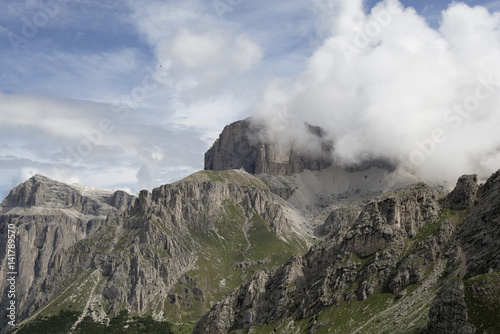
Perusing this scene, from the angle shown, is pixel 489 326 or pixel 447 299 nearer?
pixel 489 326

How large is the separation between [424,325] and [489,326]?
121 ft

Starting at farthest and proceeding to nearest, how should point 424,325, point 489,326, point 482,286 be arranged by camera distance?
1. point 424,325
2. point 482,286
3. point 489,326

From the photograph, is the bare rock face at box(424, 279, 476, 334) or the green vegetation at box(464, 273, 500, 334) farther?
the bare rock face at box(424, 279, 476, 334)

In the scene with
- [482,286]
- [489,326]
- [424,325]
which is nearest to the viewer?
[489,326]

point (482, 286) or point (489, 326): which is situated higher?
point (482, 286)

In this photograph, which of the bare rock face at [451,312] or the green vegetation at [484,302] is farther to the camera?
the bare rock face at [451,312]

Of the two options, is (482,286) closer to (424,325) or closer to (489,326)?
(489,326)

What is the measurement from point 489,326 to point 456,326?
393 inches

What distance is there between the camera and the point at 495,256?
7751 inches

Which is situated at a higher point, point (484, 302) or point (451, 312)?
point (484, 302)

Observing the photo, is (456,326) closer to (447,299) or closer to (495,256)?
(447,299)

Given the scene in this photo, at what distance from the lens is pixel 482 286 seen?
538ft

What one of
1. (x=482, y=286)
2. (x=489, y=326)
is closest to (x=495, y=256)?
(x=482, y=286)

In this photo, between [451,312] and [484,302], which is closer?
[484,302]
